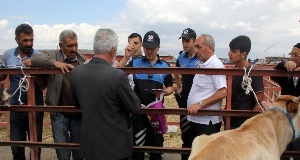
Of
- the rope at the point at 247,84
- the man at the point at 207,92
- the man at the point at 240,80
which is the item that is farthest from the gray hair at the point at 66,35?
the rope at the point at 247,84

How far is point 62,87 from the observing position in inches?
163

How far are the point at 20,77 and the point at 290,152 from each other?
3.39 meters

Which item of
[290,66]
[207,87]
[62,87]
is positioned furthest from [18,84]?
[290,66]

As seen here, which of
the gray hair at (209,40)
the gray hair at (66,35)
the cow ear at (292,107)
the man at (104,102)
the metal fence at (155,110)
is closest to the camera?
the man at (104,102)

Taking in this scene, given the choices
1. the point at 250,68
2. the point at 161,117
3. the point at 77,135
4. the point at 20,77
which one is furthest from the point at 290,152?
the point at 20,77

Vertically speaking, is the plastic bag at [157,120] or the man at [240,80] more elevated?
the man at [240,80]

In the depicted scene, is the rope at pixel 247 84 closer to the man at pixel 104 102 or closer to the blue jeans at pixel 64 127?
the man at pixel 104 102

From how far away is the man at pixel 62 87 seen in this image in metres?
4.09

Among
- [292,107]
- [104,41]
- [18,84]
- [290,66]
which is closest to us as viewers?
[104,41]

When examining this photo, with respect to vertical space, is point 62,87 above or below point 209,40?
below

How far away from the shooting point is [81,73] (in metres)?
3.15

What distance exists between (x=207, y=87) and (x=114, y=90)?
1333 mm

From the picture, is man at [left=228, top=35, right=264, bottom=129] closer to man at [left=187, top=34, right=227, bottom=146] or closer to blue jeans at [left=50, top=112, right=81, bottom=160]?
man at [left=187, top=34, right=227, bottom=146]

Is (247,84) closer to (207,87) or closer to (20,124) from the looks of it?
(207,87)
